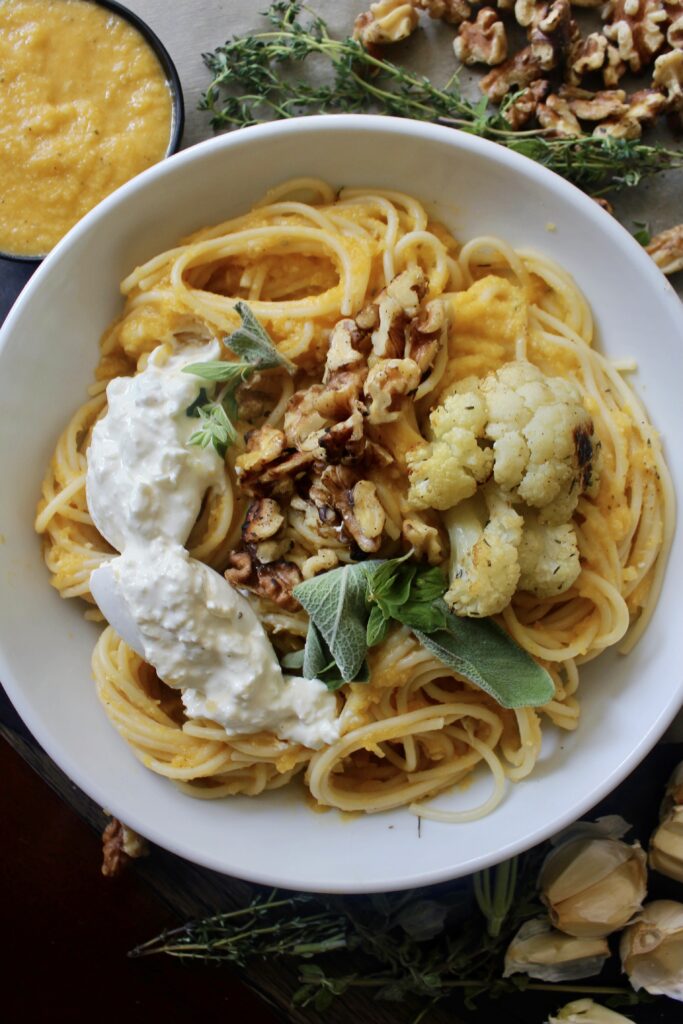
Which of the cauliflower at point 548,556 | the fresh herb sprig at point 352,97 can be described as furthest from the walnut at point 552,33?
the cauliflower at point 548,556

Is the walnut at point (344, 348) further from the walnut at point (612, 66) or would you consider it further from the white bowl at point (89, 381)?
the walnut at point (612, 66)

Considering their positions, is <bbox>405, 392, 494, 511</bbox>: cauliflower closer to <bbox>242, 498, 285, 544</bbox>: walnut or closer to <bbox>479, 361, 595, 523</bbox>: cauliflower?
<bbox>479, 361, 595, 523</bbox>: cauliflower

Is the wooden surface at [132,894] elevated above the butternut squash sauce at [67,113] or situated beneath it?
situated beneath

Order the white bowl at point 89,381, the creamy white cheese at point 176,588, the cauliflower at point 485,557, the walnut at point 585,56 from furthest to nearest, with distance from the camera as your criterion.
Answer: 1. the walnut at point 585,56
2. the white bowl at point 89,381
3. the creamy white cheese at point 176,588
4. the cauliflower at point 485,557

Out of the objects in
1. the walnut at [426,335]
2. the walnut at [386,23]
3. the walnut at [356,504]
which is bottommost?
the walnut at [356,504]

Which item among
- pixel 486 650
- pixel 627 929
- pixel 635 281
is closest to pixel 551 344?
pixel 635 281

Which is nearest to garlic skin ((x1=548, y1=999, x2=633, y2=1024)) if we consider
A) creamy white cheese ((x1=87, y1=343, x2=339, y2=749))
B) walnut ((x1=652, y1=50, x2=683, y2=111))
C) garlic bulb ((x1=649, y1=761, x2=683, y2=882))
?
garlic bulb ((x1=649, y1=761, x2=683, y2=882))

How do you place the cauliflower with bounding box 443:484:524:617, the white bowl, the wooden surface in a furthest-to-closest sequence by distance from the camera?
the wooden surface → the white bowl → the cauliflower with bounding box 443:484:524:617

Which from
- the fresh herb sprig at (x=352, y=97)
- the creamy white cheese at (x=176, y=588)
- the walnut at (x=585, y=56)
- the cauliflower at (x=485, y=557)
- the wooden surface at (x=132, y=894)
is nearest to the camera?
the cauliflower at (x=485, y=557)

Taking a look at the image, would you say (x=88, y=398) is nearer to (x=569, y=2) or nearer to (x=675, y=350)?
(x=675, y=350)
